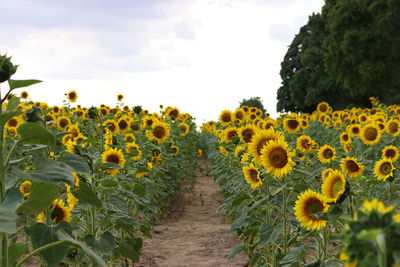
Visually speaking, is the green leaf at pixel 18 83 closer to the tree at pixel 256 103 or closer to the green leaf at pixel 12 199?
the green leaf at pixel 12 199

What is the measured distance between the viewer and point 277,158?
11.3 ft

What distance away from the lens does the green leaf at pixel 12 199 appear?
1.61m

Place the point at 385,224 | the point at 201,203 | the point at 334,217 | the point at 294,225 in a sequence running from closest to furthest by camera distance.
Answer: the point at 385,224
the point at 334,217
the point at 294,225
the point at 201,203

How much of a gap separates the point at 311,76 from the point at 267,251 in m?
27.1

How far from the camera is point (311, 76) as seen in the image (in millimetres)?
29859

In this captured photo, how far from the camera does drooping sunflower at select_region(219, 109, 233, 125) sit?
7965 mm

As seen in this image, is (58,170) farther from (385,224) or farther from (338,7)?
(338,7)

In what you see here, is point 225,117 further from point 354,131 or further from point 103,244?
point 103,244

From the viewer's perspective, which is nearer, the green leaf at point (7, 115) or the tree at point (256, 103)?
the green leaf at point (7, 115)

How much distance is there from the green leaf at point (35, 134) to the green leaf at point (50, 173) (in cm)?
12

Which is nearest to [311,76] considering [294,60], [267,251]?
[294,60]

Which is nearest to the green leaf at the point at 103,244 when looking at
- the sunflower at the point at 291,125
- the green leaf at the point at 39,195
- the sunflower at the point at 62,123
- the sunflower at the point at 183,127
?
the green leaf at the point at 39,195

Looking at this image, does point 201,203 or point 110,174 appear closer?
point 110,174

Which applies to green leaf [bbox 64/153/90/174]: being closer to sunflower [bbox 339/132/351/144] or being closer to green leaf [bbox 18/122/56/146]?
A: green leaf [bbox 18/122/56/146]
